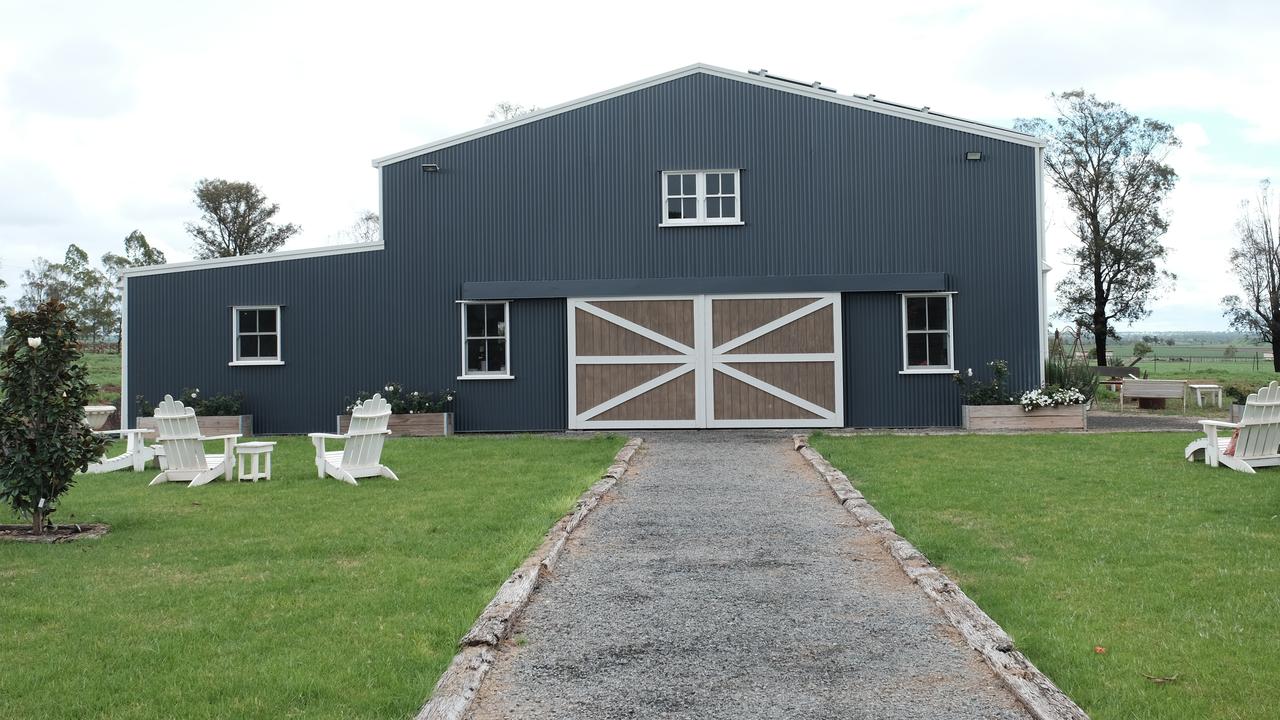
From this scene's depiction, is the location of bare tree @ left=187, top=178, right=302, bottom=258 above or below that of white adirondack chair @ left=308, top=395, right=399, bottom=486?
above

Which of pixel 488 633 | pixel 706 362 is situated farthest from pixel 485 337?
pixel 488 633

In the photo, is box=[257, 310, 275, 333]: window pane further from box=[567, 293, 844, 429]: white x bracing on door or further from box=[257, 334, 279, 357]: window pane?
box=[567, 293, 844, 429]: white x bracing on door

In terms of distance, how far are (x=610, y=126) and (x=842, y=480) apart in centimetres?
962

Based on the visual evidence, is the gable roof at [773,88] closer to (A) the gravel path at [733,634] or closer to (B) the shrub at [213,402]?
(B) the shrub at [213,402]

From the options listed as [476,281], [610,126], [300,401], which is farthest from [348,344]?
[610,126]

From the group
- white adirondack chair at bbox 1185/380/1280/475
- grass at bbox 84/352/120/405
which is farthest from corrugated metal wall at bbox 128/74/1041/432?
grass at bbox 84/352/120/405

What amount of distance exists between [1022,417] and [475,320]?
931cm

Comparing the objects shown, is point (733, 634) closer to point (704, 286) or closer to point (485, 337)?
point (704, 286)

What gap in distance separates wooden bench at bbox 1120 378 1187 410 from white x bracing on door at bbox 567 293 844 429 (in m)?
8.61

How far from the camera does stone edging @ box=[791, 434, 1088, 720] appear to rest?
429cm

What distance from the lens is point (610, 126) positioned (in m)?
18.7

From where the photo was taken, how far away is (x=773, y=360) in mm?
18250

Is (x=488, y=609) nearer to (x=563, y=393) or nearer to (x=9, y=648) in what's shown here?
(x=9, y=648)

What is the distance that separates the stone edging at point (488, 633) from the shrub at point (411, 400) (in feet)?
33.5
